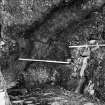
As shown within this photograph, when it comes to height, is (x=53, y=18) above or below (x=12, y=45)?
above

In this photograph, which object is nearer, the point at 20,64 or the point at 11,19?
the point at 11,19

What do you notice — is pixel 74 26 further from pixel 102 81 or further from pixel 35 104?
pixel 35 104

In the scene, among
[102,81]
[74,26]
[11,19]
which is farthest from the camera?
[74,26]

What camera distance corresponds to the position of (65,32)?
6.98m

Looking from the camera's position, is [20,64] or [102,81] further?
[20,64]

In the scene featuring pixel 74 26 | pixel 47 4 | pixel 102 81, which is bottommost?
pixel 102 81

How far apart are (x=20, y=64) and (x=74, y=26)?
1.88 meters

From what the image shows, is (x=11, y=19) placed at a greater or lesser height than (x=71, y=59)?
greater

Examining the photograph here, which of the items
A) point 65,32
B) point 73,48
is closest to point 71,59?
point 73,48

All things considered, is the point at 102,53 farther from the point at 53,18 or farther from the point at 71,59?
the point at 53,18

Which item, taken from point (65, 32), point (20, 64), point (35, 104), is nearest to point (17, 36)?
point (20, 64)

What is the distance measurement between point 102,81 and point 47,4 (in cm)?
247

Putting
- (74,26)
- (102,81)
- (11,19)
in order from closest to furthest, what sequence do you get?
(102,81)
(11,19)
(74,26)

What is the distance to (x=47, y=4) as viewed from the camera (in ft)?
21.3
